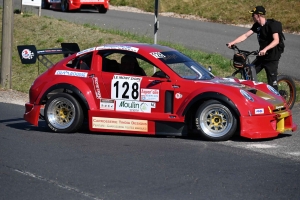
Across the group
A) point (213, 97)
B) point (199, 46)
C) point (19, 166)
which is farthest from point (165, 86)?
point (199, 46)

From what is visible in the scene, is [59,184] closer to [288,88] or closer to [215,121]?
[215,121]

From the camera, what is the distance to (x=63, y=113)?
10.6 m

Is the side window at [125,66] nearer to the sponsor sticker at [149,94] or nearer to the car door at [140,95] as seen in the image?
the car door at [140,95]

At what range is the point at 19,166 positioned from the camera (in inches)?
329

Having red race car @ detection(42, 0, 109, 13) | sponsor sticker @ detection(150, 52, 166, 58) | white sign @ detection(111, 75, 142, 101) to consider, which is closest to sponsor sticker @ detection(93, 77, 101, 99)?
white sign @ detection(111, 75, 142, 101)

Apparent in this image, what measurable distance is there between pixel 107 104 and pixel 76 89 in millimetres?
536

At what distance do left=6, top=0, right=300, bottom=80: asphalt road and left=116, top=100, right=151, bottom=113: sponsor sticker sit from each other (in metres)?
7.62

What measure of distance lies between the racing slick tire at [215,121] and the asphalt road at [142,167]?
0.14 m

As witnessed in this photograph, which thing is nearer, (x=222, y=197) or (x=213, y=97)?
(x=222, y=197)

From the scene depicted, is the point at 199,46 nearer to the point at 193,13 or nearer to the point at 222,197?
the point at 193,13

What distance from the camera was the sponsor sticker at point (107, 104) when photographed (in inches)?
408

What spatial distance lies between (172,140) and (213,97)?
3.12ft

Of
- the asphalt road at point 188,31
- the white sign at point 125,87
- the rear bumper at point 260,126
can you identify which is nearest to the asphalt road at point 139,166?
the rear bumper at point 260,126

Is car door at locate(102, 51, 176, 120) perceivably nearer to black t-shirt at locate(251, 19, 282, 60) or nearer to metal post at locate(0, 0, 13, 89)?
black t-shirt at locate(251, 19, 282, 60)
